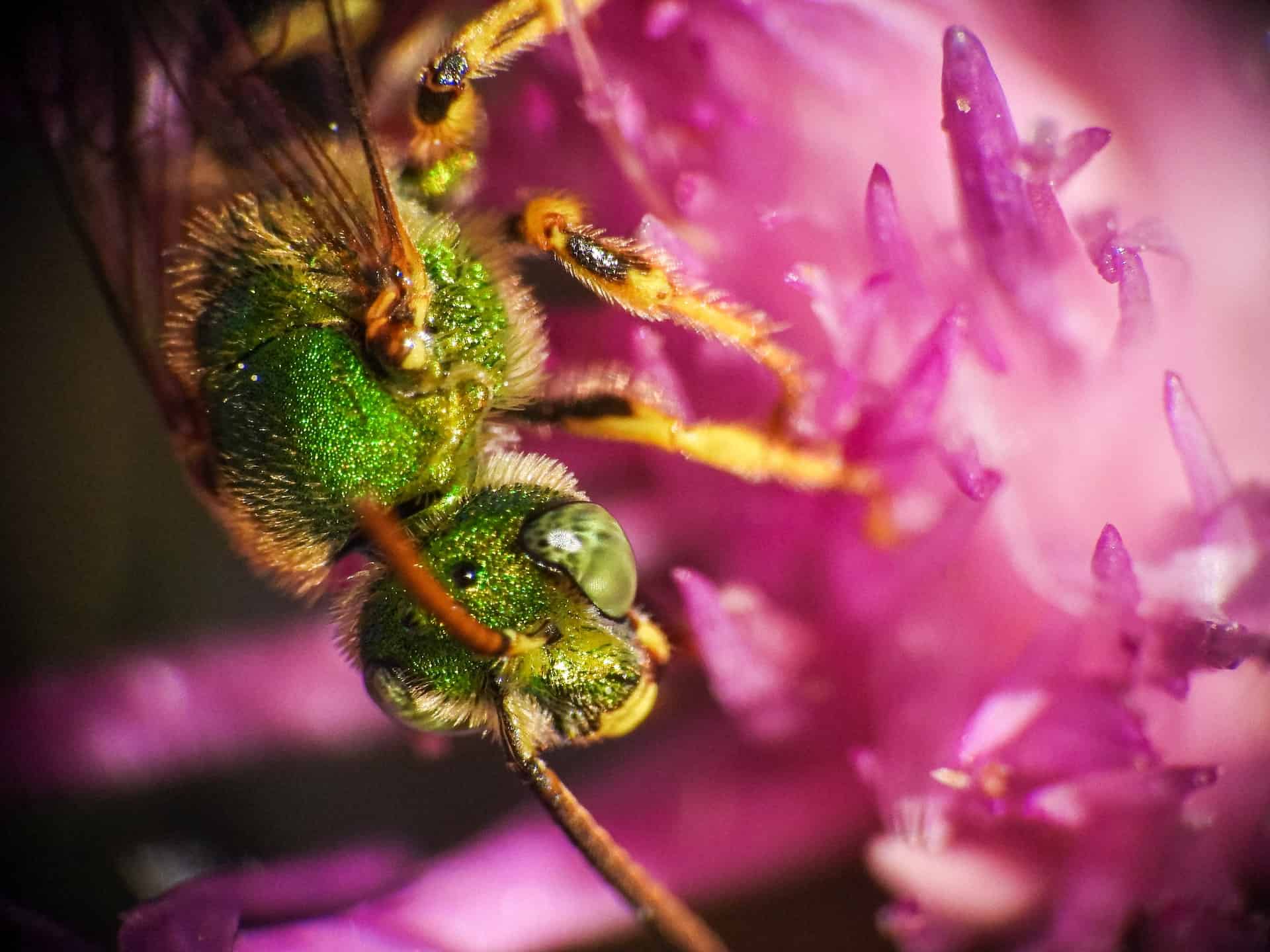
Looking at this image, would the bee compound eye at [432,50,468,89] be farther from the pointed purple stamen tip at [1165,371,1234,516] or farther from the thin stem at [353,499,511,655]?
the pointed purple stamen tip at [1165,371,1234,516]

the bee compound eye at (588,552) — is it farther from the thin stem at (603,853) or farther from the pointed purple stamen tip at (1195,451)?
the pointed purple stamen tip at (1195,451)

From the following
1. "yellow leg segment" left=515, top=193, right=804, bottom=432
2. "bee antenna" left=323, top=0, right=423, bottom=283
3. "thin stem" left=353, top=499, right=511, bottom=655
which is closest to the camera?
"thin stem" left=353, top=499, right=511, bottom=655

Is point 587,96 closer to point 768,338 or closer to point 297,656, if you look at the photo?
point 768,338

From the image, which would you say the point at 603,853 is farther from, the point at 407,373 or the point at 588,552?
the point at 407,373

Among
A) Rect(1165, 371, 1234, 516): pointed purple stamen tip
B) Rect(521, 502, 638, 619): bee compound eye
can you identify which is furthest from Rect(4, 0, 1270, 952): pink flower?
Rect(521, 502, 638, 619): bee compound eye

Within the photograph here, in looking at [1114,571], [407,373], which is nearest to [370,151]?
[407,373]

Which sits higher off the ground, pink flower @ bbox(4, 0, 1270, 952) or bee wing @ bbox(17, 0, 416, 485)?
bee wing @ bbox(17, 0, 416, 485)
